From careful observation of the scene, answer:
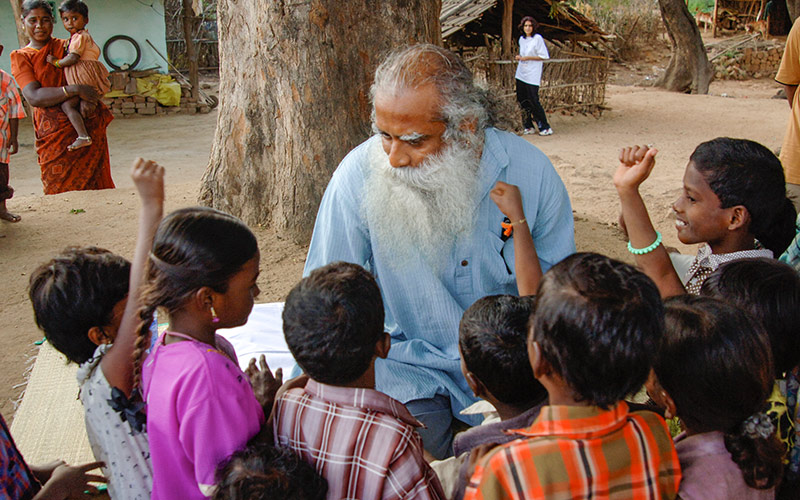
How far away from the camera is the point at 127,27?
14.9 meters

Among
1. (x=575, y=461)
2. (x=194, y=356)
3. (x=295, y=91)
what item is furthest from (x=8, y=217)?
(x=575, y=461)

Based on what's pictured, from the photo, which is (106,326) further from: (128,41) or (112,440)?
(128,41)

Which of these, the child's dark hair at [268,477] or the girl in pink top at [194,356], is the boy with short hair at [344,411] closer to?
the child's dark hair at [268,477]

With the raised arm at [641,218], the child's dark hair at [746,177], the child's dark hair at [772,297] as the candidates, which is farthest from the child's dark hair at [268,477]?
the child's dark hair at [746,177]

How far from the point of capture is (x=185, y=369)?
170 centimetres

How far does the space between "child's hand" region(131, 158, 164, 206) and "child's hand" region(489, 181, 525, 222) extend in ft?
3.90

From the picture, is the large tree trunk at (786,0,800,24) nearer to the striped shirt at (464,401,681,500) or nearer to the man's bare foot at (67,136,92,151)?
the man's bare foot at (67,136,92,151)

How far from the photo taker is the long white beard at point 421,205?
8.18 feet

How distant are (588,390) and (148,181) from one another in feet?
4.72

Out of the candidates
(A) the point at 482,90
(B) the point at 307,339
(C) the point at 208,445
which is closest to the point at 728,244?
(A) the point at 482,90

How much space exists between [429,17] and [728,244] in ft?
9.88

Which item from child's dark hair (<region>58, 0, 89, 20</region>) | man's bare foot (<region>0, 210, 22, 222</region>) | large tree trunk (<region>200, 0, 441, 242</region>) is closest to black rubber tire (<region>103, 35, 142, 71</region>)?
child's dark hair (<region>58, 0, 89, 20</region>)

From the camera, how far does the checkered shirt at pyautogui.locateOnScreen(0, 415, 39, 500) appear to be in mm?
1862

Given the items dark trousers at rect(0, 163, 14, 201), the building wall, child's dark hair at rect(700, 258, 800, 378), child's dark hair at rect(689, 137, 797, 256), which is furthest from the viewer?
the building wall
